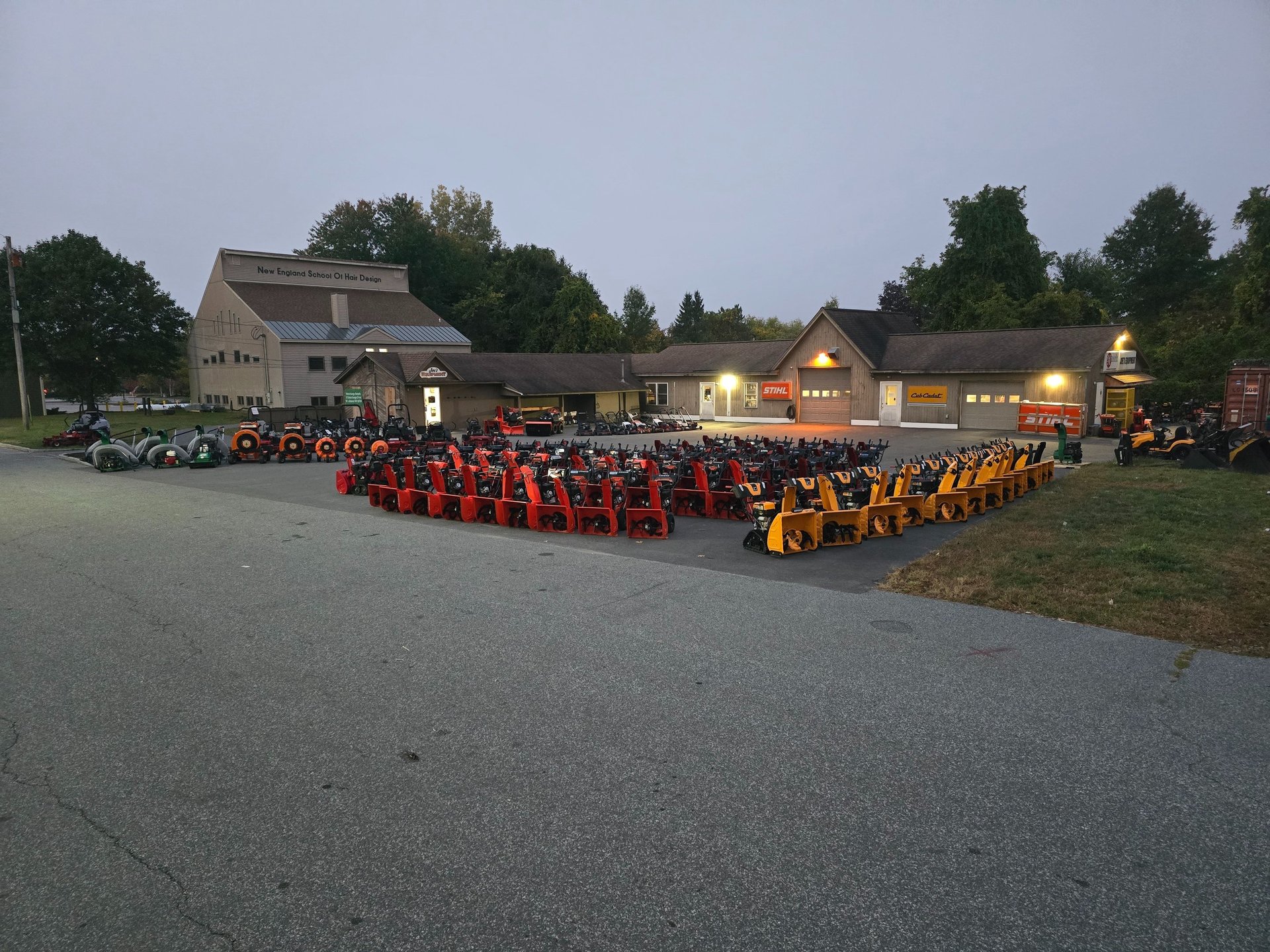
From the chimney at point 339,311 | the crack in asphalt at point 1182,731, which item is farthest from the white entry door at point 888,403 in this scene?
the chimney at point 339,311

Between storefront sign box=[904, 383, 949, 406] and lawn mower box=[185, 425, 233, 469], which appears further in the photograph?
storefront sign box=[904, 383, 949, 406]

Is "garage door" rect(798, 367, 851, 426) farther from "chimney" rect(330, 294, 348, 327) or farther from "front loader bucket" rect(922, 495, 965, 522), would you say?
"chimney" rect(330, 294, 348, 327)

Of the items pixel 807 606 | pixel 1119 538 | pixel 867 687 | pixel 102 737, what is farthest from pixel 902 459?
pixel 102 737

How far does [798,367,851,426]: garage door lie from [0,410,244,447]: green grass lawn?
1251 inches

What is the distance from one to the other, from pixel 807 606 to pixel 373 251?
3147 inches

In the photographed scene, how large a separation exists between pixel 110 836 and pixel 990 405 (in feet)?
117

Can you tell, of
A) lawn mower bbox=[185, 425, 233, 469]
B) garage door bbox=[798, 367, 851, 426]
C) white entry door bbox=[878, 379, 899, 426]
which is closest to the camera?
lawn mower bbox=[185, 425, 233, 469]

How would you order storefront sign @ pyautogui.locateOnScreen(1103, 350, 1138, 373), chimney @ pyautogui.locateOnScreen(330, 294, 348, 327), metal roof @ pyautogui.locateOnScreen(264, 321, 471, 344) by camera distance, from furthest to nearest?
chimney @ pyautogui.locateOnScreen(330, 294, 348, 327) < metal roof @ pyautogui.locateOnScreen(264, 321, 471, 344) < storefront sign @ pyautogui.locateOnScreen(1103, 350, 1138, 373)

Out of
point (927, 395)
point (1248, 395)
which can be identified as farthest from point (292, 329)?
point (1248, 395)

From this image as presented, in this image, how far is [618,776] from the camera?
15.9ft

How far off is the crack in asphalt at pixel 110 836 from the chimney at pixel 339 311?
166 ft

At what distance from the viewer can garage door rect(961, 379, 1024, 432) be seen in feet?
109

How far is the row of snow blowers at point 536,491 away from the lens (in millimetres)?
13023

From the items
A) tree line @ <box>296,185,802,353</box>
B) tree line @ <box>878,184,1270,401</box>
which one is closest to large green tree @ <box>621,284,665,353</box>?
tree line @ <box>296,185,802,353</box>
